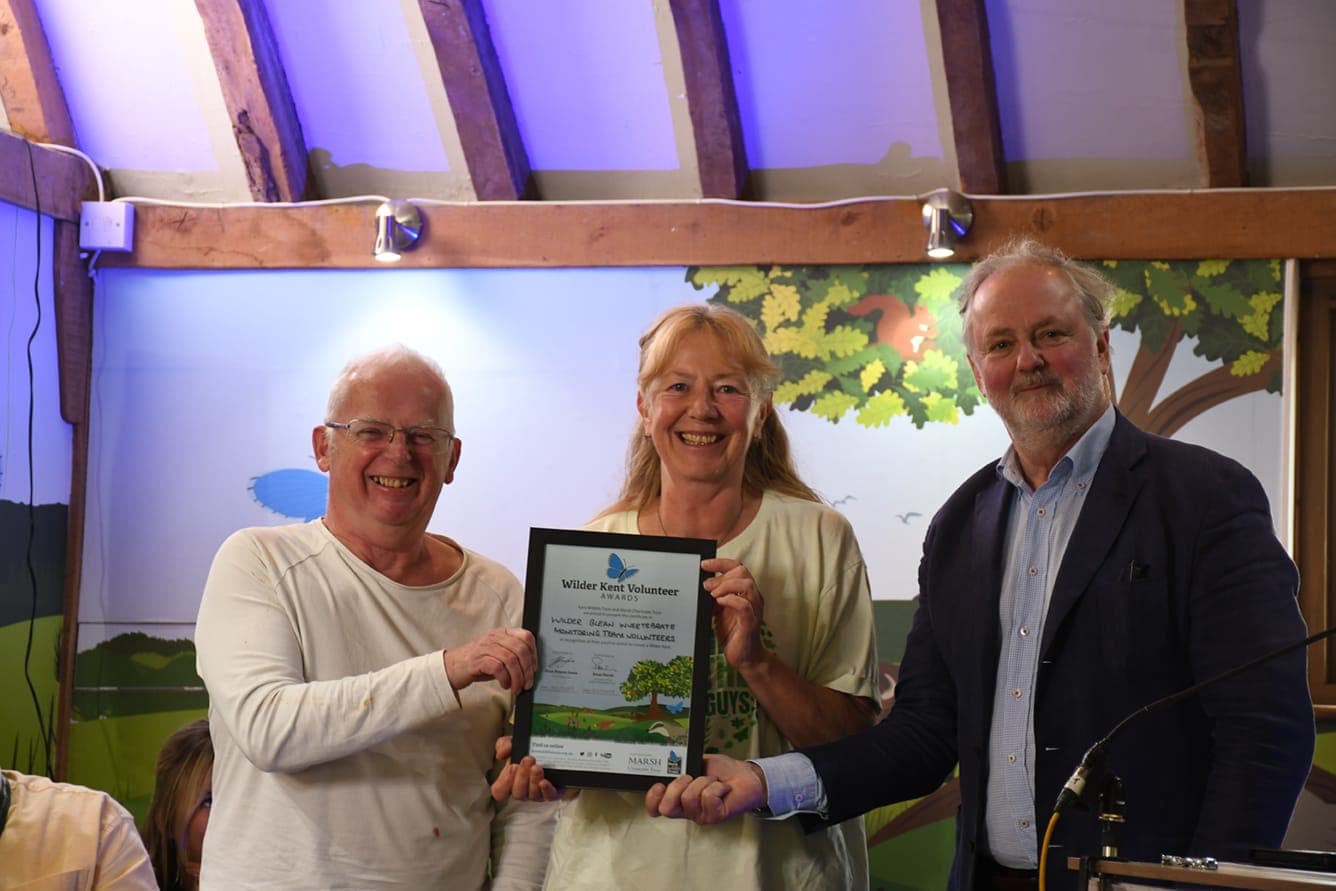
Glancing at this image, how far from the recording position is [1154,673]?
2.24m

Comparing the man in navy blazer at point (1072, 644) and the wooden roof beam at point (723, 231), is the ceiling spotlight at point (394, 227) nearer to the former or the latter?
the wooden roof beam at point (723, 231)

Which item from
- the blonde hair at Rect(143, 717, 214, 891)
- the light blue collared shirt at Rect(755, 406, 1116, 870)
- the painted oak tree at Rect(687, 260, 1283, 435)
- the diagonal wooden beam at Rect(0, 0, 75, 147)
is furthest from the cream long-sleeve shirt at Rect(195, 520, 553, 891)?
the diagonal wooden beam at Rect(0, 0, 75, 147)

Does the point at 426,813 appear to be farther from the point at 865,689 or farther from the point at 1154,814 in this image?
the point at 1154,814

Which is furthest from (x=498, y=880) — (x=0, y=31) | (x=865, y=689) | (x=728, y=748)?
(x=0, y=31)

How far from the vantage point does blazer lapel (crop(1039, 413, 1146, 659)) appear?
2299 mm

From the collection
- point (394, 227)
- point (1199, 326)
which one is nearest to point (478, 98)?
point (394, 227)

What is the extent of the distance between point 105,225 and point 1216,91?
393 cm

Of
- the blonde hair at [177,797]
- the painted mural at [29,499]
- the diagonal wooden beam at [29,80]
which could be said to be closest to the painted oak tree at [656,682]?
the blonde hair at [177,797]

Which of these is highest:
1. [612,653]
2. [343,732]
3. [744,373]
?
[744,373]

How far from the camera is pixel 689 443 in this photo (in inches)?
97.6

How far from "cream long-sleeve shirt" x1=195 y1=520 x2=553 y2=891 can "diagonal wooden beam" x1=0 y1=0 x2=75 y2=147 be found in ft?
11.2

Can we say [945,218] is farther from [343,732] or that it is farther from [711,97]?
[343,732]

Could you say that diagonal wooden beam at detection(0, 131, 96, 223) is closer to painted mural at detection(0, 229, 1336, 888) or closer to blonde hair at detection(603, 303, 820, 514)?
painted mural at detection(0, 229, 1336, 888)

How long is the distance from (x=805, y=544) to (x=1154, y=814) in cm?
71
